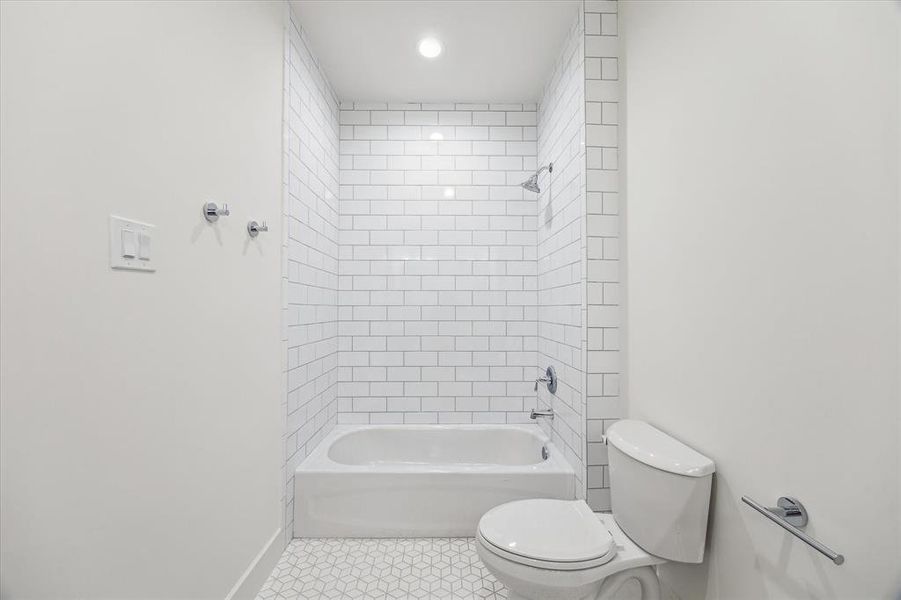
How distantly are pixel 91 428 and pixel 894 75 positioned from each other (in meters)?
1.82

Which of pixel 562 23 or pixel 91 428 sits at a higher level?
pixel 562 23

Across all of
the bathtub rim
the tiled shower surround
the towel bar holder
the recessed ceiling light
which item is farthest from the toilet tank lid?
the recessed ceiling light

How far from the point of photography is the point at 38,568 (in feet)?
2.87

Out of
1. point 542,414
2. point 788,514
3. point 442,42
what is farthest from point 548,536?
point 442,42

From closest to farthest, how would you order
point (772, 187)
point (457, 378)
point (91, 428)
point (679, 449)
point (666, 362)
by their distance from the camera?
point (91, 428) → point (772, 187) → point (679, 449) → point (666, 362) → point (457, 378)

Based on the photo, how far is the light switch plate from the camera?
3.38 ft

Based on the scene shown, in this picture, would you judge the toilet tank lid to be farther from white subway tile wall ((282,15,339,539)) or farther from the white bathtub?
white subway tile wall ((282,15,339,539))

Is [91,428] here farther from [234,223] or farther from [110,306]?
[234,223]

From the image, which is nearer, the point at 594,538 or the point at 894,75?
the point at 894,75

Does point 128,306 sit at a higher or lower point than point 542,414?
higher

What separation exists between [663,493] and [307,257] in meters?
1.99

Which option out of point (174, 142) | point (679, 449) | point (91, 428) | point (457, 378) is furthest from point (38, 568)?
point (457, 378)

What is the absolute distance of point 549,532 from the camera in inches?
59.5

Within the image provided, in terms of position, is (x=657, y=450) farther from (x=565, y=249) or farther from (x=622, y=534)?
(x=565, y=249)
